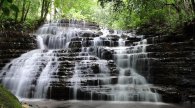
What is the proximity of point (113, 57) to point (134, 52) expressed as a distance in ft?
3.32

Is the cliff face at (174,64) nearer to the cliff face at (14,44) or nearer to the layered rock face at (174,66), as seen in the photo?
the layered rock face at (174,66)

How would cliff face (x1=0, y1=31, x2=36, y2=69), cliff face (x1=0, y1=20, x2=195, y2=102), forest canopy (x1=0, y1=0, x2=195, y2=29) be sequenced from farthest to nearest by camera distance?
cliff face (x1=0, y1=31, x2=36, y2=69) → cliff face (x1=0, y1=20, x2=195, y2=102) → forest canopy (x1=0, y1=0, x2=195, y2=29)

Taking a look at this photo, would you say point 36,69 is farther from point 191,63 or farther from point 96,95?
point 191,63

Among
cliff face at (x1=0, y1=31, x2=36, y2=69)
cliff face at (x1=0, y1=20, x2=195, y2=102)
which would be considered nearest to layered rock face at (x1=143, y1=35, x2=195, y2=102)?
cliff face at (x1=0, y1=20, x2=195, y2=102)

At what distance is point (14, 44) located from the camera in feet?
50.5

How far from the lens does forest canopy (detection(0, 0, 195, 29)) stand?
8.61m

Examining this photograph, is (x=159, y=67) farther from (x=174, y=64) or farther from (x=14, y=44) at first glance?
(x=14, y=44)

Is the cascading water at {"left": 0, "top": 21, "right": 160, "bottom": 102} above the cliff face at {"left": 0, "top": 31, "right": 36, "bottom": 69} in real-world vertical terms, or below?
below

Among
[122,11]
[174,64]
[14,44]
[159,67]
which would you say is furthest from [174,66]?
[14,44]

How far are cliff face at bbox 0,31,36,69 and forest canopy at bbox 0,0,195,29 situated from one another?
1.43 meters

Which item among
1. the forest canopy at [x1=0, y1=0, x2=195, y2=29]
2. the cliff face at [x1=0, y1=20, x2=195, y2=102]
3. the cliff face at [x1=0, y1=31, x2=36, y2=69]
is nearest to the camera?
the forest canopy at [x1=0, y1=0, x2=195, y2=29]

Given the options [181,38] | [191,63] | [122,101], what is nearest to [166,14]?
[181,38]

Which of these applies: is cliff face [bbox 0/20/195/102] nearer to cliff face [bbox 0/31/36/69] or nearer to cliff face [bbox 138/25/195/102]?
cliff face [bbox 138/25/195/102]

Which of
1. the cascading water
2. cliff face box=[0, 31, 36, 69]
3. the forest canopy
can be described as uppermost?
the forest canopy
